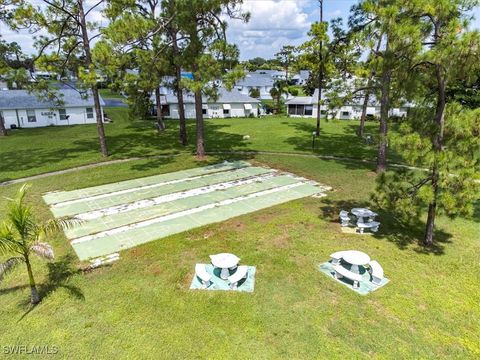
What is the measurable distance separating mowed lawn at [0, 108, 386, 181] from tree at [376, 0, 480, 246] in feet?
27.8

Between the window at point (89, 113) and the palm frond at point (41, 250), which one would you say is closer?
the palm frond at point (41, 250)

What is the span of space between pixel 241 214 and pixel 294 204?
219 centimetres

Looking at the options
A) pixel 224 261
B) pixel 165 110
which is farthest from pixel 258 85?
pixel 224 261

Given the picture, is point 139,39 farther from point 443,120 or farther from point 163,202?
point 443,120

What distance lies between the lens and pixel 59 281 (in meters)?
7.64

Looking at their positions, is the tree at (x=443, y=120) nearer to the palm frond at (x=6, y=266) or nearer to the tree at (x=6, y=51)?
the palm frond at (x=6, y=266)

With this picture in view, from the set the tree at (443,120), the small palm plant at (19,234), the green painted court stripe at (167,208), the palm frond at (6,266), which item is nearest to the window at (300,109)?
the green painted court stripe at (167,208)

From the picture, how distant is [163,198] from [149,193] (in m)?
0.94

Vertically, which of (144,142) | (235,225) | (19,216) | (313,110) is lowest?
(235,225)

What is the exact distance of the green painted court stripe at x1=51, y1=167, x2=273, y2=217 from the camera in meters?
11.9

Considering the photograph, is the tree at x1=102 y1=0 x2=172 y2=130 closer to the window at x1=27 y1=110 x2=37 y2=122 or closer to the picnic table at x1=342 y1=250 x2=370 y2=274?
the picnic table at x1=342 y1=250 x2=370 y2=274

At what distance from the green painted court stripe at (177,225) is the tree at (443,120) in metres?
5.21

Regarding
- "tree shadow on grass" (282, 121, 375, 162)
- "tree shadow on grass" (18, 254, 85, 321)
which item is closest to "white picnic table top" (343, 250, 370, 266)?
"tree shadow on grass" (18, 254, 85, 321)

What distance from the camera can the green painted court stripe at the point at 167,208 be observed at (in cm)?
1031
